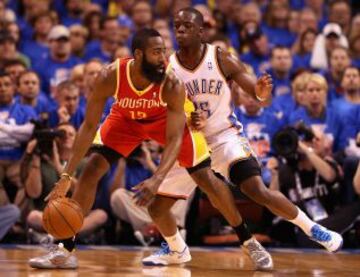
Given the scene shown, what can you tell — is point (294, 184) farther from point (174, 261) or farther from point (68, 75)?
point (68, 75)

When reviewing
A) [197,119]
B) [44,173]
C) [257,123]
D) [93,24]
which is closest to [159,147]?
[257,123]

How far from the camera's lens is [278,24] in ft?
40.2

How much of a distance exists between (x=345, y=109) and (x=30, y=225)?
346 cm

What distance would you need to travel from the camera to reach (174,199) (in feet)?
22.6

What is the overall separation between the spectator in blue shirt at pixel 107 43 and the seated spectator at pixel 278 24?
2.19m

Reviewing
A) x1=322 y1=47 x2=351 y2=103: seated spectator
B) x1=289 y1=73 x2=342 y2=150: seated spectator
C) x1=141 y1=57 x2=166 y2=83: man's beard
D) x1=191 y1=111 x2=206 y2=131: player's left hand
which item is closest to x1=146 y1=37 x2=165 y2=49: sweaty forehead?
x1=141 y1=57 x2=166 y2=83: man's beard

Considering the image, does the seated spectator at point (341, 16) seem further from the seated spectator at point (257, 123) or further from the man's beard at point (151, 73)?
the man's beard at point (151, 73)

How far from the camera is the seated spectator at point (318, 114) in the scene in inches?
363

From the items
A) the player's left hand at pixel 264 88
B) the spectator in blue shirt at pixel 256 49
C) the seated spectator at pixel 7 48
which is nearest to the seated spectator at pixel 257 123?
the spectator in blue shirt at pixel 256 49

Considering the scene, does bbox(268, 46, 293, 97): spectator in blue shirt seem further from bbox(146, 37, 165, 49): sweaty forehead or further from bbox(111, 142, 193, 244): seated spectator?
bbox(146, 37, 165, 49): sweaty forehead

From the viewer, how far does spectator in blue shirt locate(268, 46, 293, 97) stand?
1036 centimetres

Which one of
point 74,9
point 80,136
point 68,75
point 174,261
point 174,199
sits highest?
point 74,9

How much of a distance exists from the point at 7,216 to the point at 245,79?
276 centimetres

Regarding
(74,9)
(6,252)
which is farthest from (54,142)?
(74,9)
